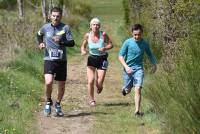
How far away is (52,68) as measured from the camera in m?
10.8

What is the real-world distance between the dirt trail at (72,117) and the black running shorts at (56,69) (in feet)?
2.52

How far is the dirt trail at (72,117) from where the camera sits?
9.80 m

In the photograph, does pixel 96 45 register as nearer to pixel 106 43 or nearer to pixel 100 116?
pixel 106 43

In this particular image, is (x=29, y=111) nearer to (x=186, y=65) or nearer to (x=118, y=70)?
(x=186, y=65)

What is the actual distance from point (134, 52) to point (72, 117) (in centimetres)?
169

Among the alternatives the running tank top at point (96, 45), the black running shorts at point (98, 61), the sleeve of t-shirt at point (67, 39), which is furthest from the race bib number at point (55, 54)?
the black running shorts at point (98, 61)

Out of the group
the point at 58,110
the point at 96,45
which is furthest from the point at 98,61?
the point at 58,110

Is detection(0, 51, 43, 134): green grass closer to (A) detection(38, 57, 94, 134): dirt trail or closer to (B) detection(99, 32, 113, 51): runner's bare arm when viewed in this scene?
(A) detection(38, 57, 94, 134): dirt trail

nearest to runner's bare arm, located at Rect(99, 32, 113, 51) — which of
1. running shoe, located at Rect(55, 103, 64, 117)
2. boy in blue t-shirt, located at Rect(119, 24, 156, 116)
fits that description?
boy in blue t-shirt, located at Rect(119, 24, 156, 116)

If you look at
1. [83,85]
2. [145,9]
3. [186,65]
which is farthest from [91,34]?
[186,65]

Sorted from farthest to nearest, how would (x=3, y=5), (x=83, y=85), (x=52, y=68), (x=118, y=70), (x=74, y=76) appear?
(x=3, y=5) < (x=118, y=70) < (x=74, y=76) < (x=83, y=85) < (x=52, y=68)

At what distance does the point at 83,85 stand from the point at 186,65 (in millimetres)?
9347

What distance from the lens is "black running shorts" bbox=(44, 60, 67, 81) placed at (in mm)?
10781

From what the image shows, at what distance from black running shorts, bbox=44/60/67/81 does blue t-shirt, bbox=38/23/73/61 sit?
0.08m
